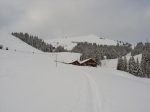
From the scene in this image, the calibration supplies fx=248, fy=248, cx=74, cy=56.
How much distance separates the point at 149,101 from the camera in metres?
22.1

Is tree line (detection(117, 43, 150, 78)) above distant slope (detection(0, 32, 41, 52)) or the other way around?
the other way around

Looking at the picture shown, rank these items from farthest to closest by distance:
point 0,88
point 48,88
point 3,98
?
point 48,88
point 0,88
point 3,98

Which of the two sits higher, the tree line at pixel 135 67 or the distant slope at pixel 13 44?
the distant slope at pixel 13 44

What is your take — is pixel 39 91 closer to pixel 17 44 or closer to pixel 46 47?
pixel 17 44

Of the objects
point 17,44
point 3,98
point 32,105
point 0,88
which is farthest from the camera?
point 17,44

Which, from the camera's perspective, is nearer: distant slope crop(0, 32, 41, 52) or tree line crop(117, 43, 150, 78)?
tree line crop(117, 43, 150, 78)

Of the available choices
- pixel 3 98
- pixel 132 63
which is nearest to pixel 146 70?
pixel 132 63

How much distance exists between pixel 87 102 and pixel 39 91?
4.53 metres

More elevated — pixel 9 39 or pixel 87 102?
pixel 9 39

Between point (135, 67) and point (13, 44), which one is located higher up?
point (13, 44)

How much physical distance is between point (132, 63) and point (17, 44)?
94.0 m

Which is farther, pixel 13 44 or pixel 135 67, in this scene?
pixel 13 44

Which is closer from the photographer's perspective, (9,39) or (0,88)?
(0,88)

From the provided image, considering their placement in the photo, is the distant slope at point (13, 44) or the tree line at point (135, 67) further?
the distant slope at point (13, 44)
